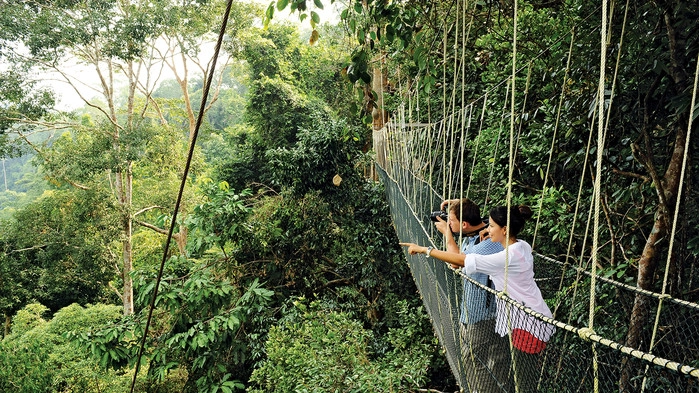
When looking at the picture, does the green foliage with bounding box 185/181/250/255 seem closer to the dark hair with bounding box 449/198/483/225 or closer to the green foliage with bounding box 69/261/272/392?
the green foliage with bounding box 69/261/272/392

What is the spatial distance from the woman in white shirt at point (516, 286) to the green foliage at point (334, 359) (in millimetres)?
1794

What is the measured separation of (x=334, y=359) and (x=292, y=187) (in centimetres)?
Result: 229

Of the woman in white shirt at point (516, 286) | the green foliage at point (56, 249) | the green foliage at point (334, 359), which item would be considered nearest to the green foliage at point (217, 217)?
the green foliage at point (334, 359)

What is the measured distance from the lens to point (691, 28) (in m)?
1.40

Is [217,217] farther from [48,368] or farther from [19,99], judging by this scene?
[19,99]

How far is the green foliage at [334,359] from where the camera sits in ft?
10.2

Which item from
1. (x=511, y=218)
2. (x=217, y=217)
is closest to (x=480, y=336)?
(x=511, y=218)

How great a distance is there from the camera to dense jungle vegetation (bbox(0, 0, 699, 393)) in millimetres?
1647

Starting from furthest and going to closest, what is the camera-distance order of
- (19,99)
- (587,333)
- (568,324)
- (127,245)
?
(127,245)
(19,99)
(568,324)
(587,333)

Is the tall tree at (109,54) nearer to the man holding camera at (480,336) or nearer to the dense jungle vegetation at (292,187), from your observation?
the dense jungle vegetation at (292,187)

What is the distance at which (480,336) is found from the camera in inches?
53.6

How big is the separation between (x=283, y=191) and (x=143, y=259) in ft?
17.4

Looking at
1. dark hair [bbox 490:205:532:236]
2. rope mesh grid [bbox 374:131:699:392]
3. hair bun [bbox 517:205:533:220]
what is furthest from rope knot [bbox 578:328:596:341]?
hair bun [bbox 517:205:533:220]

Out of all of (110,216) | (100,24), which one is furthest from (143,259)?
(100,24)
